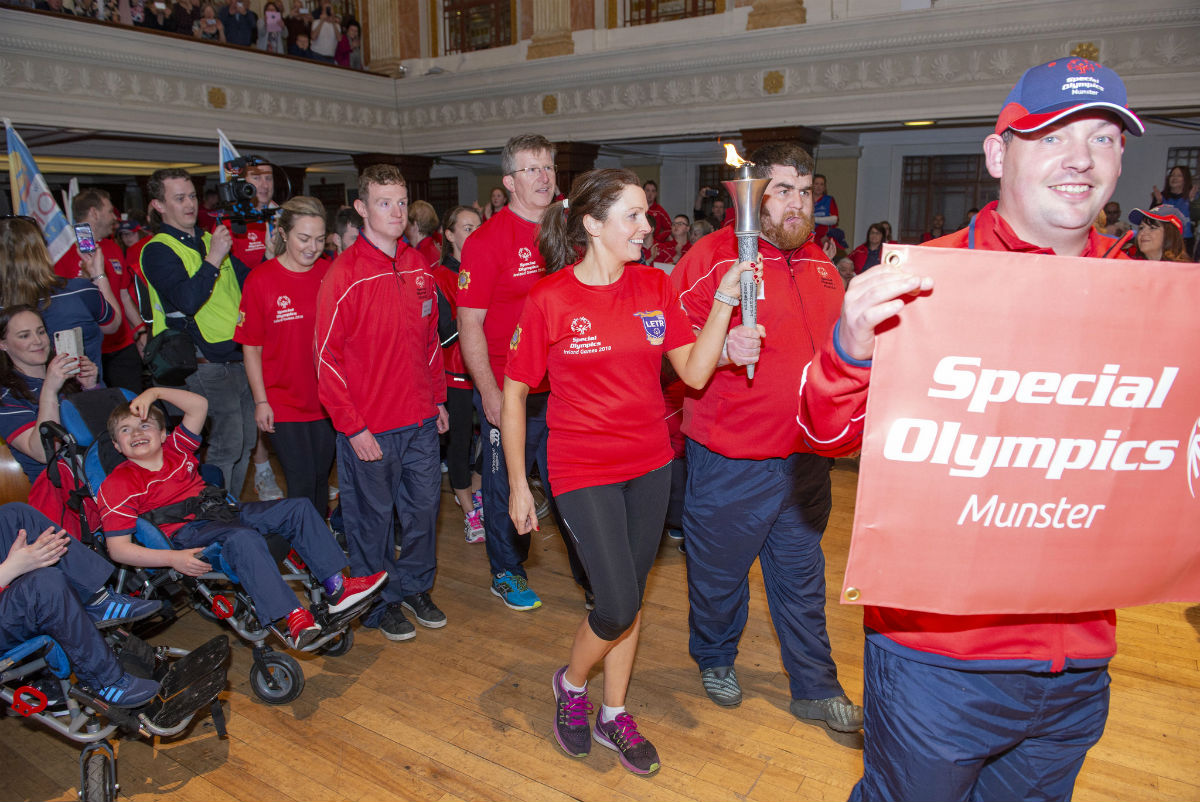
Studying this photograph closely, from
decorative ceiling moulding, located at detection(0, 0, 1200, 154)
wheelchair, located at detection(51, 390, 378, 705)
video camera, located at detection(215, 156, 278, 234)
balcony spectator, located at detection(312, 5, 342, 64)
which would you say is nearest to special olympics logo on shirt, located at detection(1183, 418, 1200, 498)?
wheelchair, located at detection(51, 390, 378, 705)

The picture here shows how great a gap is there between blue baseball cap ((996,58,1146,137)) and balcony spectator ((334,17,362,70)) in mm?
12545

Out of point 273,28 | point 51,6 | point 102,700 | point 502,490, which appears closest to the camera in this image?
point 102,700

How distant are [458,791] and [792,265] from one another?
187 cm

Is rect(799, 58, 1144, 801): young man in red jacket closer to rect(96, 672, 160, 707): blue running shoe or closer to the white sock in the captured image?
the white sock

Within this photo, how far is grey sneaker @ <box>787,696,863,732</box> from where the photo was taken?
2535 mm

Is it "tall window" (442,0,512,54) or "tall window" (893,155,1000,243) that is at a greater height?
"tall window" (442,0,512,54)

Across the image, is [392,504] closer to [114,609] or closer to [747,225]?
[114,609]

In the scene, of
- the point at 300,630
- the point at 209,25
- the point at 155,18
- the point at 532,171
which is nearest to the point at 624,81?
the point at 209,25

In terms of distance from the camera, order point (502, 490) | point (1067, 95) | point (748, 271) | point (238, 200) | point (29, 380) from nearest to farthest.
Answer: point (1067, 95) → point (748, 271) → point (29, 380) → point (502, 490) → point (238, 200)

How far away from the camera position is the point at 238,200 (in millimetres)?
4113

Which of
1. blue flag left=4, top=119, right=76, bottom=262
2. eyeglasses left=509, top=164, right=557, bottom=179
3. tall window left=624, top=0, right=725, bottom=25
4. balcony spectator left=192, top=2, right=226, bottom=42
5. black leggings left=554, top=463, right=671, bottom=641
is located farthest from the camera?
balcony spectator left=192, top=2, right=226, bottom=42

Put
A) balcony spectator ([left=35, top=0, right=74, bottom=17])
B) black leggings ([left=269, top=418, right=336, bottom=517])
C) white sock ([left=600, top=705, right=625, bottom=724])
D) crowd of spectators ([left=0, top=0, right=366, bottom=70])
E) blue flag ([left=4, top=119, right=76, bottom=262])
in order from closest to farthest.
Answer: white sock ([left=600, top=705, right=625, bottom=724])
black leggings ([left=269, top=418, right=336, bottom=517])
blue flag ([left=4, top=119, right=76, bottom=262])
balcony spectator ([left=35, top=0, right=74, bottom=17])
crowd of spectators ([left=0, top=0, right=366, bottom=70])

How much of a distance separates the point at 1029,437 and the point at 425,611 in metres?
2.63

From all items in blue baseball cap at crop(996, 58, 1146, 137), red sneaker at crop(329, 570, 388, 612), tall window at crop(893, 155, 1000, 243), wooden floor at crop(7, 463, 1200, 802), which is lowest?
wooden floor at crop(7, 463, 1200, 802)
